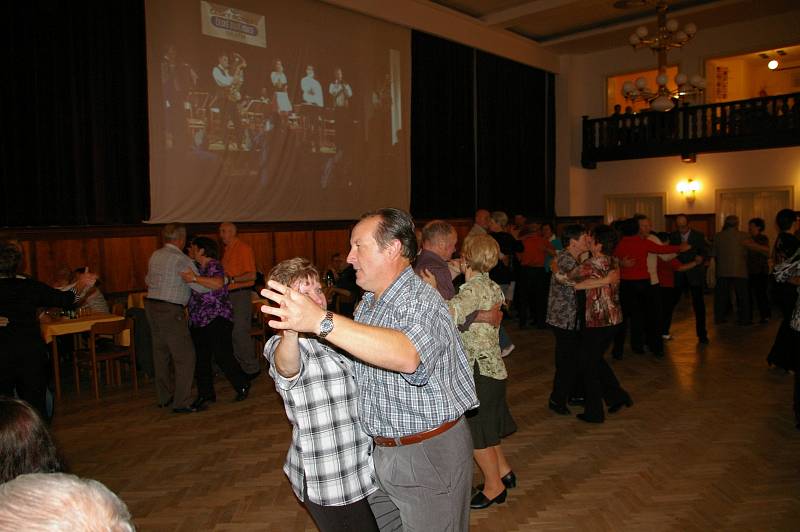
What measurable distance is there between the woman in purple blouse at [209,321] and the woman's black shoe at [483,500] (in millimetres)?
2993

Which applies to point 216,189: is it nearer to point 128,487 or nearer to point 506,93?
point 128,487

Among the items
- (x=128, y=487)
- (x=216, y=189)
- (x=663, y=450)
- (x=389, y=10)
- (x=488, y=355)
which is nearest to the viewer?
(x=488, y=355)

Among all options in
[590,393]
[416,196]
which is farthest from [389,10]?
[590,393]

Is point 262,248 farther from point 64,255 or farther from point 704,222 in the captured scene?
point 704,222

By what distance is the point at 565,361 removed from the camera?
198 inches

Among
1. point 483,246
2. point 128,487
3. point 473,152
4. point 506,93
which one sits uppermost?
point 506,93

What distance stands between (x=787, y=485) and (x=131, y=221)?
8.16m

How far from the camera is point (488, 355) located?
11.3 ft

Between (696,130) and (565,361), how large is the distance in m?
10.9

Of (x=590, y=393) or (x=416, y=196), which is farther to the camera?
(x=416, y=196)

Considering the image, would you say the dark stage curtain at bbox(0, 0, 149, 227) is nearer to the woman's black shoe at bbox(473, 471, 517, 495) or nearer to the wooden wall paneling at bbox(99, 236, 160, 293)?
the wooden wall paneling at bbox(99, 236, 160, 293)

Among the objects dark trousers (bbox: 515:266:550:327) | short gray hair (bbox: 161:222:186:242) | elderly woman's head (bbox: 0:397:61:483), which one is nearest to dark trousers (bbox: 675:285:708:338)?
dark trousers (bbox: 515:266:550:327)

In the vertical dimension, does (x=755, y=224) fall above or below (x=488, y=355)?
above

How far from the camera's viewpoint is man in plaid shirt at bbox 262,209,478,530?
6.20 ft
